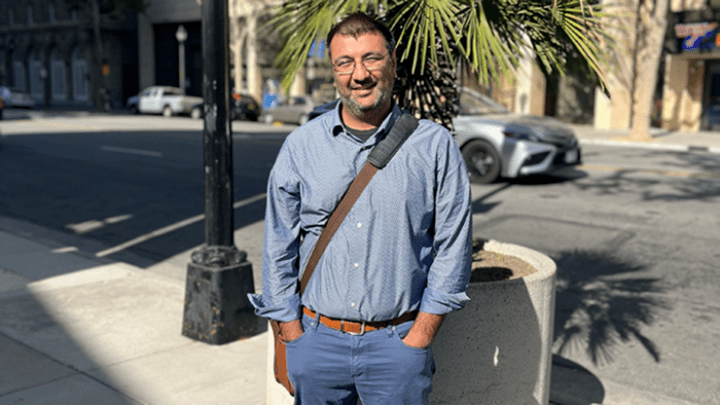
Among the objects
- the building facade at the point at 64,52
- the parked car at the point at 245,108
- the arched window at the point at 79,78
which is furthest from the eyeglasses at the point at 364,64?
the arched window at the point at 79,78

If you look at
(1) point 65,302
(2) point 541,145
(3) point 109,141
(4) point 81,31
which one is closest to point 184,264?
(1) point 65,302

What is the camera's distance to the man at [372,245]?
89.8 inches

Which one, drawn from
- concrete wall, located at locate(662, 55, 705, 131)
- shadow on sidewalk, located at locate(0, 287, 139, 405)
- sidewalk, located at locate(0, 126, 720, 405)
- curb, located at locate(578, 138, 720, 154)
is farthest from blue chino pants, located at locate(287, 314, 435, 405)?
concrete wall, located at locate(662, 55, 705, 131)

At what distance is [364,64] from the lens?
230 cm

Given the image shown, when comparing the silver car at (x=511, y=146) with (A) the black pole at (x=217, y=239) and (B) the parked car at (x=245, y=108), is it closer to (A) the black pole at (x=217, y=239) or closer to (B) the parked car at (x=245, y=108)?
(A) the black pole at (x=217, y=239)

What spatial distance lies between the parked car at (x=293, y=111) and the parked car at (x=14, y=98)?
61.2 feet

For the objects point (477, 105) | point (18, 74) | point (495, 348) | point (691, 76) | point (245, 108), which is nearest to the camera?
point (495, 348)

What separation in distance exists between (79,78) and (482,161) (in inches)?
1796

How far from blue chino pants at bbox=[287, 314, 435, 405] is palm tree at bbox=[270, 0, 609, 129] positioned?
4.71 feet

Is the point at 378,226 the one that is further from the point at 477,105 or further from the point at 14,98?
the point at 14,98

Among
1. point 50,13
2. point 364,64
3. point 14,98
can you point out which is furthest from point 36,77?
point 364,64

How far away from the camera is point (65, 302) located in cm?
538

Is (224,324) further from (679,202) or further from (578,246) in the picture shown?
(679,202)

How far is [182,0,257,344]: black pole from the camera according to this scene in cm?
447
